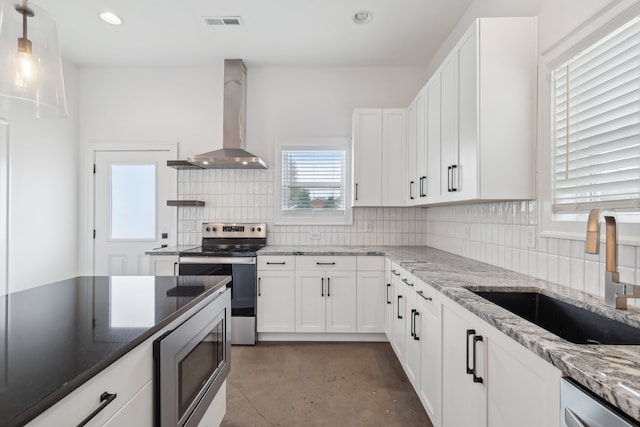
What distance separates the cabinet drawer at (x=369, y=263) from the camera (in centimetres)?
298

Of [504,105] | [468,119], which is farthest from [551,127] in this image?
[468,119]

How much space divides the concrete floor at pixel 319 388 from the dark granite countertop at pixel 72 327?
1.05 m

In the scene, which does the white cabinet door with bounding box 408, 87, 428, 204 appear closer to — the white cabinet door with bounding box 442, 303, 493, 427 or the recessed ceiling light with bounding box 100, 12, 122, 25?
the white cabinet door with bounding box 442, 303, 493, 427

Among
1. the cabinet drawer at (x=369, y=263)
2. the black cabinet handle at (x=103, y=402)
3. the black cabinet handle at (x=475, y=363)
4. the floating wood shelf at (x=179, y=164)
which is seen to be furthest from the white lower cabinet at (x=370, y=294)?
the black cabinet handle at (x=103, y=402)

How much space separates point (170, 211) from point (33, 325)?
2.78 meters

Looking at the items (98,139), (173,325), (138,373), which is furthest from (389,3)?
(98,139)

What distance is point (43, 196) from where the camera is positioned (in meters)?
3.15

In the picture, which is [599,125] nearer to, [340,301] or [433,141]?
[433,141]

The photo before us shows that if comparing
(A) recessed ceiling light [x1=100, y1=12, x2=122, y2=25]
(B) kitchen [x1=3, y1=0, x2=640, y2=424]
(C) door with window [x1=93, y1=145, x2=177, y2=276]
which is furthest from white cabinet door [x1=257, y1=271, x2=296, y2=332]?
(A) recessed ceiling light [x1=100, y1=12, x2=122, y2=25]

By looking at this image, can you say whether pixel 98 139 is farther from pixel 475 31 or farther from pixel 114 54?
pixel 475 31

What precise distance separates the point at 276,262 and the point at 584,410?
253 cm

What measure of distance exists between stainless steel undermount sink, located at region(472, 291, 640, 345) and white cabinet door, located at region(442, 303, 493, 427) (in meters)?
0.25

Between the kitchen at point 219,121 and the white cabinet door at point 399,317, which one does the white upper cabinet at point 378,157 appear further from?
the white cabinet door at point 399,317

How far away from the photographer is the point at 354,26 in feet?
8.98
